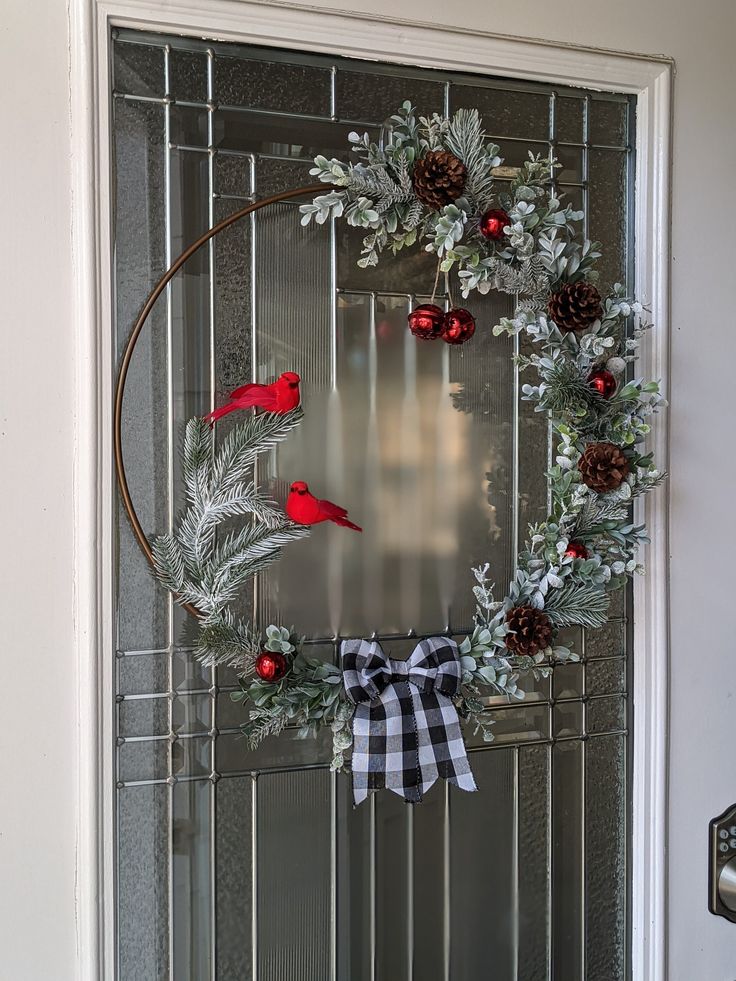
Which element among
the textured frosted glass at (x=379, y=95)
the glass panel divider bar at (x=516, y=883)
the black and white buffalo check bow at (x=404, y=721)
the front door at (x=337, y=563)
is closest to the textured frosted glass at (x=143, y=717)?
the front door at (x=337, y=563)

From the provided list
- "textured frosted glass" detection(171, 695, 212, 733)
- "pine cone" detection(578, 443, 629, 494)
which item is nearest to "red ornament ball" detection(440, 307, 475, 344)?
"pine cone" detection(578, 443, 629, 494)

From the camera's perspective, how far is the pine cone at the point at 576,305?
1009 mm

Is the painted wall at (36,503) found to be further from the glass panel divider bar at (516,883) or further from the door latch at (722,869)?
the door latch at (722,869)

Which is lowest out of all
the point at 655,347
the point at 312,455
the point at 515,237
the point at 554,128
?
the point at 312,455

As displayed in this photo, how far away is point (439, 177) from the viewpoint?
3.23 feet

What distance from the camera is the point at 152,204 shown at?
1.02 m

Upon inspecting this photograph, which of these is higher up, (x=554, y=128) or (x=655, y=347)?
(x=554, y=128)

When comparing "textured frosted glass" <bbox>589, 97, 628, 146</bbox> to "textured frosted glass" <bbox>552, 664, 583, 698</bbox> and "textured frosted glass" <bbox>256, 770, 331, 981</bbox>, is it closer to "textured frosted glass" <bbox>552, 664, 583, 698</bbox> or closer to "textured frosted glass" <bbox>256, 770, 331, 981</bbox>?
"textured frosted glass" <bbox>552, 664, 583, 698</bbox>

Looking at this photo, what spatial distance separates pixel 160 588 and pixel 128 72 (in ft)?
2.09

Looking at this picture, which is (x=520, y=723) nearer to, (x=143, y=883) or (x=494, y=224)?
(x=143, y=883)

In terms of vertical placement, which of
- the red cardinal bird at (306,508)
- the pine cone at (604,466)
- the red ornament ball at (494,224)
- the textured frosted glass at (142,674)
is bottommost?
the textured frosted glass at (142,674)

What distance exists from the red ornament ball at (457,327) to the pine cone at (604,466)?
0.70ft

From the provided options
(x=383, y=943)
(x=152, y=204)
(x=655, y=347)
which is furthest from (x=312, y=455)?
(x=383, y=943)

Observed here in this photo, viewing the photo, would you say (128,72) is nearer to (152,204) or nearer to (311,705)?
(152,204)
